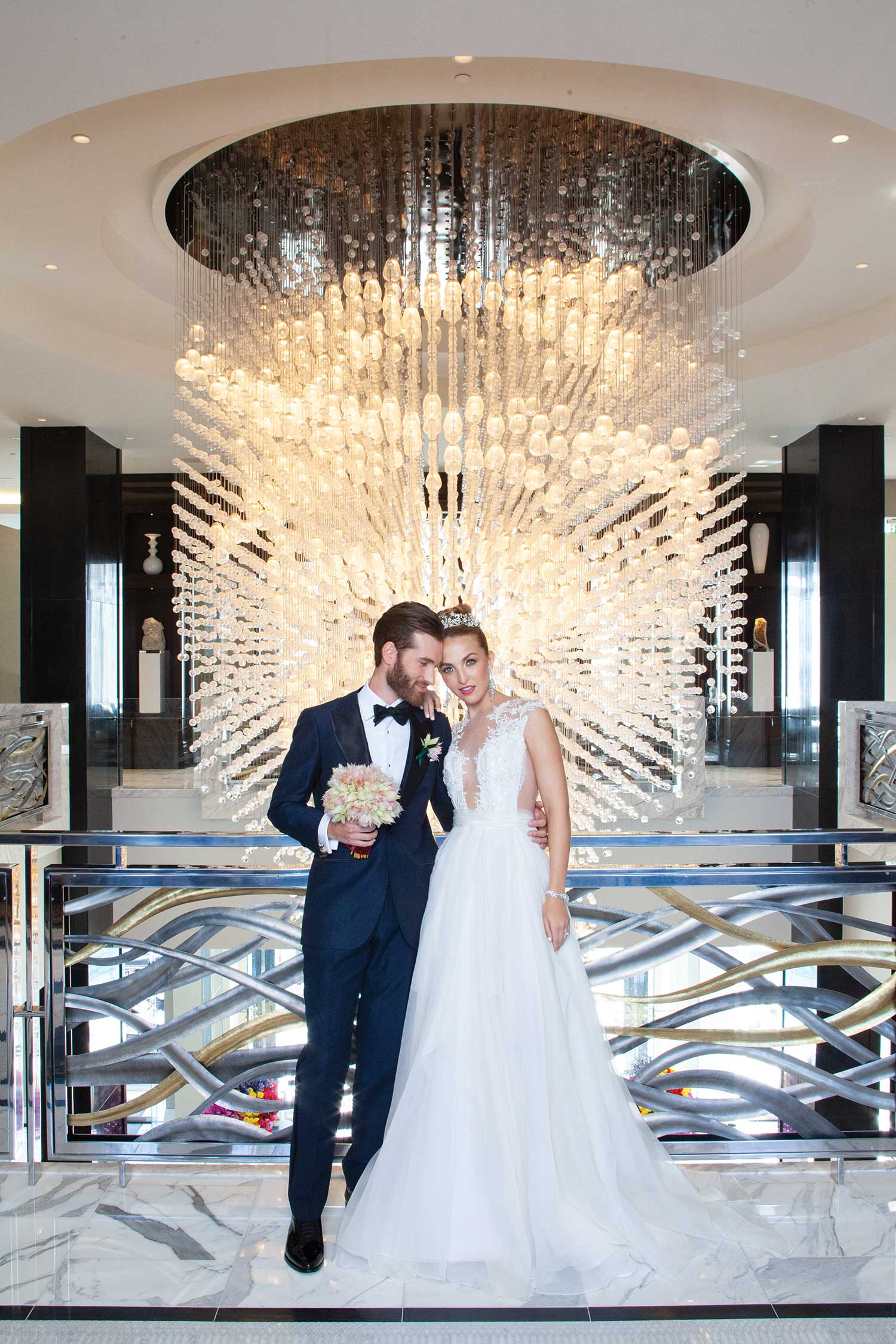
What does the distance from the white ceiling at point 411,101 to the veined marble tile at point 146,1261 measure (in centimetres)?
277

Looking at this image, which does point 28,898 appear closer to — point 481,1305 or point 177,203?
point 481,1305

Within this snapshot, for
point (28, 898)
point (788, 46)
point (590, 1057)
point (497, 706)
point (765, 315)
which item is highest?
point (765, 315)

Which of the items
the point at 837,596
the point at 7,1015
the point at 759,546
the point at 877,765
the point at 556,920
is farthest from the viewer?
the point at 759,546

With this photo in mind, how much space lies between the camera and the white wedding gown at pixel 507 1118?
179 centimetres

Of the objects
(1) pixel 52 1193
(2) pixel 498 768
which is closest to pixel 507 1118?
(2) pixel 498 768

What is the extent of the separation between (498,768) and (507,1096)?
0.63m

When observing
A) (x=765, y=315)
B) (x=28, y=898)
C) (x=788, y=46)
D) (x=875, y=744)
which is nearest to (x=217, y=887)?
(x=28, y=898)

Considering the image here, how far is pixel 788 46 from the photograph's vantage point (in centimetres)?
253

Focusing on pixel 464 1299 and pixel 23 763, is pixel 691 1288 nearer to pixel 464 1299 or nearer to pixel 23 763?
pixel 464 1299

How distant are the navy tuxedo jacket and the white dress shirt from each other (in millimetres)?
14

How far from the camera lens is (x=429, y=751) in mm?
2045

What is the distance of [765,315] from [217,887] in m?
4.61

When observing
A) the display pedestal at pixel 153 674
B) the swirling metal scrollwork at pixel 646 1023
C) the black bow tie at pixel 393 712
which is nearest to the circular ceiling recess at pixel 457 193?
the black bow tie at pixel 393 712

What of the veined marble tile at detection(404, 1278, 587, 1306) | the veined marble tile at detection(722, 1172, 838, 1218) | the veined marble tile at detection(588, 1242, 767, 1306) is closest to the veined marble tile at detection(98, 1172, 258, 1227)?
the veined marble tile at detection(404, 1278, 587, 1306)
